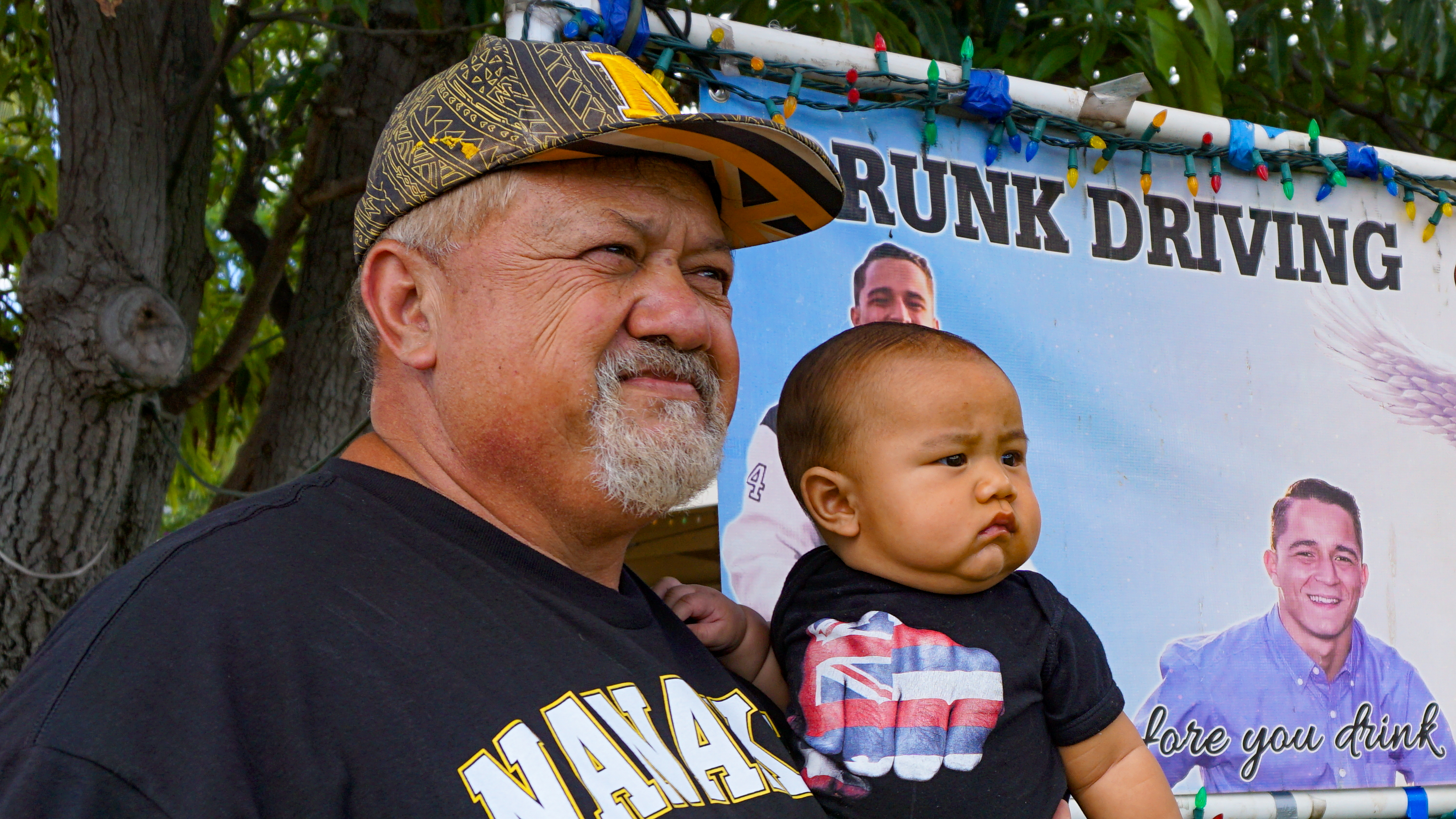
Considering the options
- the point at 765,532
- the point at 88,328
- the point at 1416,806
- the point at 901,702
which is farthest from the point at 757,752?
the point at 88,328

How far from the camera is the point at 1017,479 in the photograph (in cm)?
160

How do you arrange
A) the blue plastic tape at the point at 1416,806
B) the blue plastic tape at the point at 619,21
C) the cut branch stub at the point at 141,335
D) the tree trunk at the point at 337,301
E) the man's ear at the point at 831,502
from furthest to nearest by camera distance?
the tree trunk at the point at 337,301, the cut branch stub at the point at 141,335, the blue plastic tape at the point at 1416,806, the blue plastic tape at the point at 619,21, the man's ear at the point at 831,502

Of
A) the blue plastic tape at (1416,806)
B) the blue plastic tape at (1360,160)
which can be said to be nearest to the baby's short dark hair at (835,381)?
the blue plastic tape at (1360,160)

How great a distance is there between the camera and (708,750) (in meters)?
1.31

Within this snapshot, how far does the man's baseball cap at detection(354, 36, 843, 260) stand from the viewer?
4.51ft

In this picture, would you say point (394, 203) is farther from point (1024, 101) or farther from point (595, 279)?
point (1024, 101)

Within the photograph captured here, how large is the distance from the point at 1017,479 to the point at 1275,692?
0.90 metres

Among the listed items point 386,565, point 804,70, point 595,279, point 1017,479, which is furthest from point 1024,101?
point 386,565

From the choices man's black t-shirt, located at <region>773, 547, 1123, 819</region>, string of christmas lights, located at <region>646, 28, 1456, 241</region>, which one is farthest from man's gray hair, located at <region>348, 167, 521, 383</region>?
man's black t-shirt, located at <region>773, 547, 1123, 819</region>

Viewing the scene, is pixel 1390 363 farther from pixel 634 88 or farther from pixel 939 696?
pixel 634 88

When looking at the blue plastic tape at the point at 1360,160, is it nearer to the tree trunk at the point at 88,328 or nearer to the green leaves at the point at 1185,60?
the green leaves at the point at 1185,60

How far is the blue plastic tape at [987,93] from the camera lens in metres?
2.02

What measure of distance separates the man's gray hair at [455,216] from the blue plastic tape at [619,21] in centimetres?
42

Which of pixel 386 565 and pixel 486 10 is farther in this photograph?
pixel 486 10
